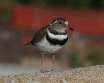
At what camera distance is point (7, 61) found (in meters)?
20.6

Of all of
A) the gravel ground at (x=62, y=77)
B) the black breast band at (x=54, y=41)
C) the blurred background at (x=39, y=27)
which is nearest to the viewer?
the gravel ground at (x=62, y=77)

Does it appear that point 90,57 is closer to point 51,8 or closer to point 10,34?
point 10,34

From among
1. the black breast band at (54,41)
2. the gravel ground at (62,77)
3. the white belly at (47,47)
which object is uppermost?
the black breast band at (54,41)

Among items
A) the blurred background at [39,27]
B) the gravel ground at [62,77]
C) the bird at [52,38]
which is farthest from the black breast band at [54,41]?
the blurred background at [39,27]

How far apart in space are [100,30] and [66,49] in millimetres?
4576

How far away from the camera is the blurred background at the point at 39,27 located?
64.1ft

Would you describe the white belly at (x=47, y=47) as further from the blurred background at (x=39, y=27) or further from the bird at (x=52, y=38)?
the blurred background at (x=39, y=27)

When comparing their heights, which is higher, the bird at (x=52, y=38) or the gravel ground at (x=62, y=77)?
the bird at (x=52, y=38)

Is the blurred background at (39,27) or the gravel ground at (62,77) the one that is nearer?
the gravel ground at (62,77)

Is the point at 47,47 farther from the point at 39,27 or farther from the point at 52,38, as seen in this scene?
the point at 39,27

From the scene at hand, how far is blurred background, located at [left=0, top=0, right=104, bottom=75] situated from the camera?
19.5m

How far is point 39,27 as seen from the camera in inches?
984

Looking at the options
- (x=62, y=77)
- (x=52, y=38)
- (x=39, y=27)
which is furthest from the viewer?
(x=39, y=27)

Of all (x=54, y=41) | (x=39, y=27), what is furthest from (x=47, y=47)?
(x=39, y=27)
